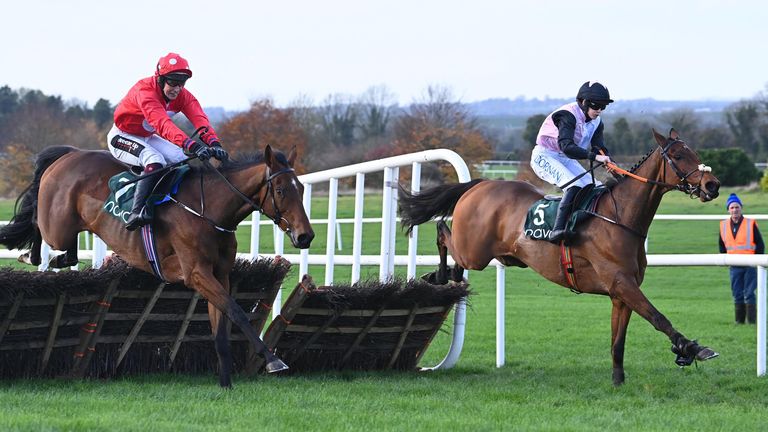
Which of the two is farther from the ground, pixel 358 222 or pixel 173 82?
pixel 173 82

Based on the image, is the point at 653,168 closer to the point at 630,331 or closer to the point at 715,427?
the point at 715,427

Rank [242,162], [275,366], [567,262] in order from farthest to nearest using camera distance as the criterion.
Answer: [567,262]
[242,162]
[275,366]

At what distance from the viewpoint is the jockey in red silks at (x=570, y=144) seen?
25.2 ft

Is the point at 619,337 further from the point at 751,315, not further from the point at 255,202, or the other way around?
the point at 751,315

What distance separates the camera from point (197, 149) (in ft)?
23.6

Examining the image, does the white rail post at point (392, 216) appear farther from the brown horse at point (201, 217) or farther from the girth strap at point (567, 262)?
the brown horse at point (201, 217)

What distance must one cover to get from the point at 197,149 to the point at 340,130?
46.0m

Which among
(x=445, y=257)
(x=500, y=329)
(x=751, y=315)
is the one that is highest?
(x=445, y=257)

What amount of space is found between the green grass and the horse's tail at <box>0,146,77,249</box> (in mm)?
1769

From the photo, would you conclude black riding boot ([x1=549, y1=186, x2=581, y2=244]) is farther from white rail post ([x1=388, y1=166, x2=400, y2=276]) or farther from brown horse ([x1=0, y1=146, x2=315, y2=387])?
brown horse ([x1=0, y1=146, x2=315, y2=387])

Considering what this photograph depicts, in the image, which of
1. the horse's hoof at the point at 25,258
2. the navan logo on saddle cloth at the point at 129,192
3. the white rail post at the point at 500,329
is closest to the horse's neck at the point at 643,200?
the white rail post at the point at 500,329

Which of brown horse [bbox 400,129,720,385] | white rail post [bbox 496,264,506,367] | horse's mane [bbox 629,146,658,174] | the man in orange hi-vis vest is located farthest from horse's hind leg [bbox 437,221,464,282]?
the man in orange hi-vis vest

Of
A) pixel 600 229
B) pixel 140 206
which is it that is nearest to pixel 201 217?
pixel 140 206

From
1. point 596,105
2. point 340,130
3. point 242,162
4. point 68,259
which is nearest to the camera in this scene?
point 242,162
